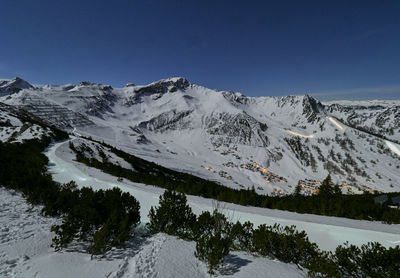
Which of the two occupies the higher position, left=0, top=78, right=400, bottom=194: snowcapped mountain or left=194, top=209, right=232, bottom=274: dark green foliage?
left=0, top=78, right=400, bottom=194: snowcapped mountain

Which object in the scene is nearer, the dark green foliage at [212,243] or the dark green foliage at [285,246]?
the dark green foliage at [212,243]

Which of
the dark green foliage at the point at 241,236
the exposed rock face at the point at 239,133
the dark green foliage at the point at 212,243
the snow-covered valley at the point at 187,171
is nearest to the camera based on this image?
the dark green foliage at the point at 212,243

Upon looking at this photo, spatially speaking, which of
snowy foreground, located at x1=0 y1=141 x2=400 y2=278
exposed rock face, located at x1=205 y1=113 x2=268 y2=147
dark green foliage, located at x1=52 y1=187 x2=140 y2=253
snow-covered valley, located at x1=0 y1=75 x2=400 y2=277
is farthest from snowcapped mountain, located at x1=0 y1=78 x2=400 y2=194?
dark green foliage, located at x1=52 y1=187 x2=140 y2=253

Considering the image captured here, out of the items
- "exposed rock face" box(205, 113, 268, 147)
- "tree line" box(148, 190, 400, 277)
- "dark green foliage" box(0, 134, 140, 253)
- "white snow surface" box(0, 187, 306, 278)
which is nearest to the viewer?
"white snow surface" box(0, 187, 306, 278)

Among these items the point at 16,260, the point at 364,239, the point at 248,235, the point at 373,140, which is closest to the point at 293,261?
the point at 248,235

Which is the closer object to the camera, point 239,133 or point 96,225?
point 96,225

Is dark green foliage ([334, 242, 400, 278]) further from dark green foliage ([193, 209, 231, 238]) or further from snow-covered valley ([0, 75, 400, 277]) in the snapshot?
dark green foliage ([193, 209, 231, 238])

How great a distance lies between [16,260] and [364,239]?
15537 millimetres

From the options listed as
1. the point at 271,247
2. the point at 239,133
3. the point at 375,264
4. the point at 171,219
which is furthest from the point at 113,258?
the point at 239,133

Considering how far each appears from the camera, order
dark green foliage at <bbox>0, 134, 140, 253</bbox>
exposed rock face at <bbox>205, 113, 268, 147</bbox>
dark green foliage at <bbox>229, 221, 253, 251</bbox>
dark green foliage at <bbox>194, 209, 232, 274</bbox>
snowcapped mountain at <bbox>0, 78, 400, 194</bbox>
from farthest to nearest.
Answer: exposed rock face at <bbox>205, 113, 268, 147</bbox>, snowcapped mountain at <bbox>0, 78, 400, 194</bbox>, dark green foliage at <bbox>229, 221, 253, 251</bbox>, dark green foliage at <bbox>0, 134, 140, 253</bbox>, dark green foliage at <bbox>194, 209, 232, 274</bbox>

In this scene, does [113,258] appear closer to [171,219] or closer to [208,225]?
[171,219]

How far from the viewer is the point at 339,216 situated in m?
15.5

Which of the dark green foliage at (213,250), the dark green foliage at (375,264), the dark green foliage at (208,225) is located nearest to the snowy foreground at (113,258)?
the dark green foliage at (213,250)

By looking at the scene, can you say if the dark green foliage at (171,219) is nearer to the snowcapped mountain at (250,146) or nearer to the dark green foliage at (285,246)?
the dark green foliage at (285,246)
